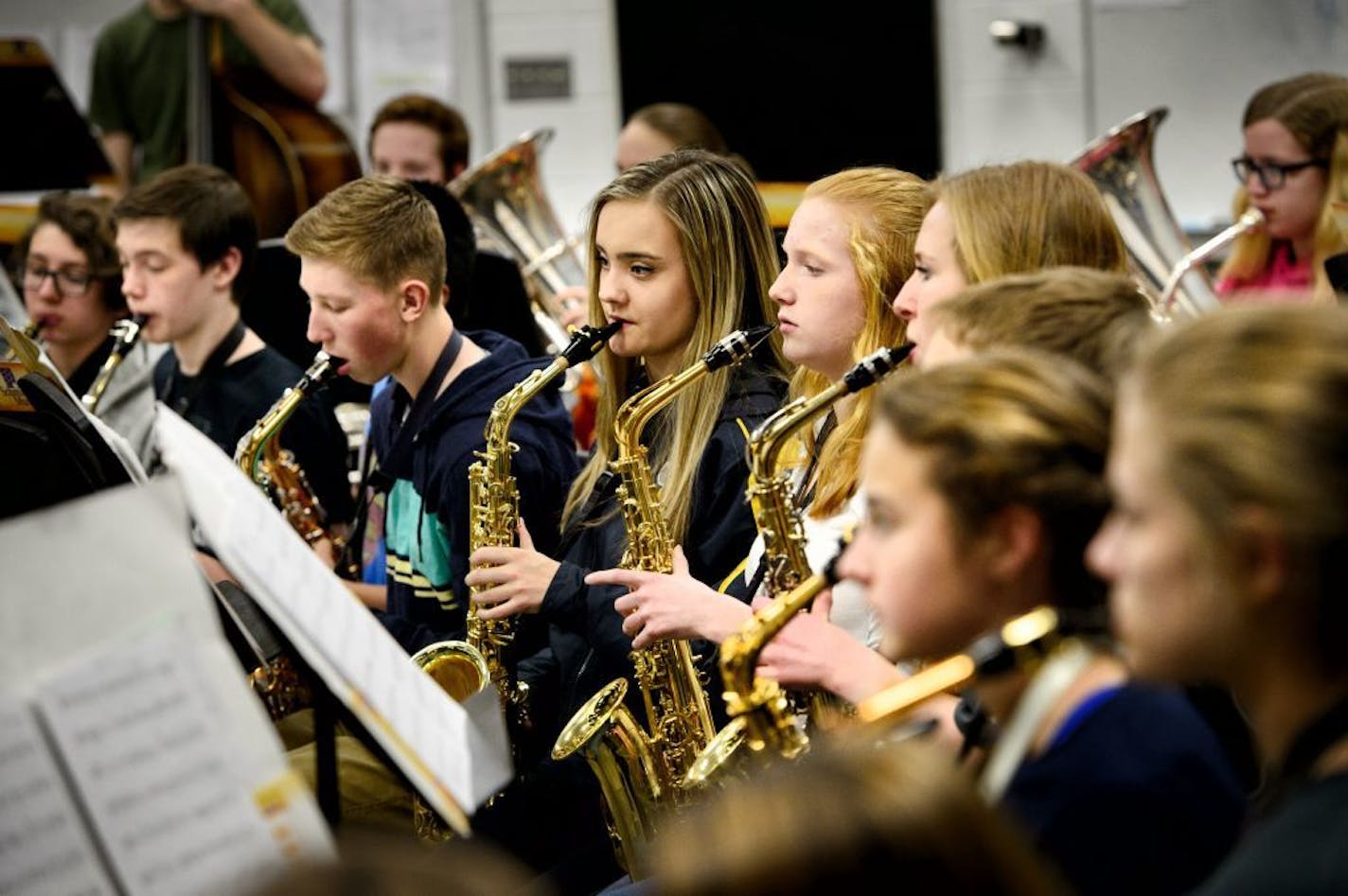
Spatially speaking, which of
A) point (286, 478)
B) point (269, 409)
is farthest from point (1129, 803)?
point (269, 409)

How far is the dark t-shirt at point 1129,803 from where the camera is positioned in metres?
1.32

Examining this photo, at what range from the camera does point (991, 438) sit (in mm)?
1420

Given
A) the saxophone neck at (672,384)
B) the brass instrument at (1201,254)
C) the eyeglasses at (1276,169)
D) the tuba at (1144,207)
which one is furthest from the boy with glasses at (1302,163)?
→ the saxophone neck at (672,384)

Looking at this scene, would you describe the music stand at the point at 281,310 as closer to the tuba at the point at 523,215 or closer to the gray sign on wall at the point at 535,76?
the tuba at the point at 523,215

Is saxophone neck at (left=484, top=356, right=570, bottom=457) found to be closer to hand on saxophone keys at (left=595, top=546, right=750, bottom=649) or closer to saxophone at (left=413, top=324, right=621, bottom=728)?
saxophone at (left=413, top=324, right=621, bottom=728)

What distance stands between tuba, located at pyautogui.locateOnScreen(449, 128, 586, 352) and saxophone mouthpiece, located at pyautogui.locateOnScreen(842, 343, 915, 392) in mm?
2280

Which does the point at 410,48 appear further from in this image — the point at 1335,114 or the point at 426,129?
the point at 1335,114

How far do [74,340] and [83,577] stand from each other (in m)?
3.06

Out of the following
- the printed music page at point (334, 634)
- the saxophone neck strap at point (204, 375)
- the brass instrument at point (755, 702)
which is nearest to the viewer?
the printed music page at point (334, 634)

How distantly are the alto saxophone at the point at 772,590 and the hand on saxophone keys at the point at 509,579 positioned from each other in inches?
17.6

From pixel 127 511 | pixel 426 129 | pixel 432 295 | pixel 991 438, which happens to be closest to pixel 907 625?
pixel 991 438

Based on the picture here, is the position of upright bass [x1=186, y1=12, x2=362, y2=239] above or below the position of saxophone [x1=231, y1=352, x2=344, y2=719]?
above

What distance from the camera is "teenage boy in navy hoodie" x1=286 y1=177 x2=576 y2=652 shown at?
9.73 feet

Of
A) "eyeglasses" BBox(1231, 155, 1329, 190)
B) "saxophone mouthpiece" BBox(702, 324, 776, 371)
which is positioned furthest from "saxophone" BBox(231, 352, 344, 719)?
"eyeglasses" BBox(1231, 155, 1329, 190)
